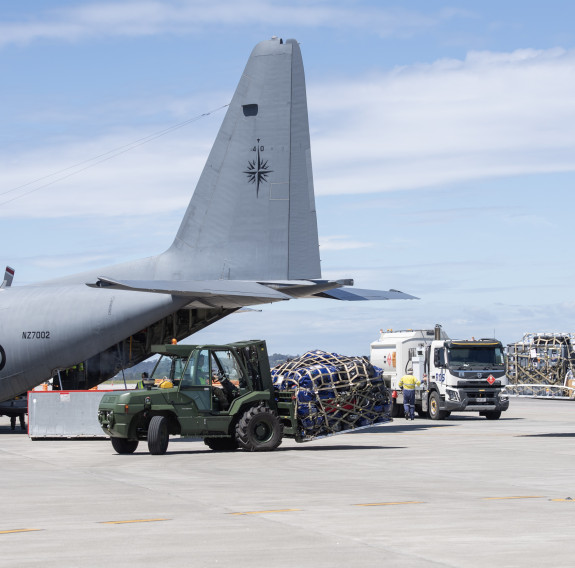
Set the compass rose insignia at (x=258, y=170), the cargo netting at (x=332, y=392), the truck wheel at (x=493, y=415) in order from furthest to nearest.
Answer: the truck wheel at (x=493, y=415), the compass rose insignia at (x=258, y=170), the cargo netting at (x=332, y=392)

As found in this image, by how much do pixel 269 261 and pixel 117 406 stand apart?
7.51 meters

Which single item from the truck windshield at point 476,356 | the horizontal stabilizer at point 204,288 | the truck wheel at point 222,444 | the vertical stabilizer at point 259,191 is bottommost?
the truck wheel at point 222,444

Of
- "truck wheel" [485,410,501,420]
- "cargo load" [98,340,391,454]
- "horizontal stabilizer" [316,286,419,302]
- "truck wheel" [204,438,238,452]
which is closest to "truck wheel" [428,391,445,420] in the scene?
"truck wheel" [485,410,501,420]

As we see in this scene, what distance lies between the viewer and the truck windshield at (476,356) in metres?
35.2

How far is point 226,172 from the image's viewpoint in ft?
91.6

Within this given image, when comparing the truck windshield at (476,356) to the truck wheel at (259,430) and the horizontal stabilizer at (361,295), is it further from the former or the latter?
the truck wheel at (259,430)

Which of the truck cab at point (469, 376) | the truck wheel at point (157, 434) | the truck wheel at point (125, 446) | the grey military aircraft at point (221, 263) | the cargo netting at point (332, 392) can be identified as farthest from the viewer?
the truck cab at point (469, 376)

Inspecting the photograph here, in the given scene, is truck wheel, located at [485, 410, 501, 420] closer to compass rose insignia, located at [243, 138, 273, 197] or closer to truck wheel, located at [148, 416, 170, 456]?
compass rose insignia, located at [243, 138, 273, 197]

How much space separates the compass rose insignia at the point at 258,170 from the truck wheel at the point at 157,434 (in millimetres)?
8624

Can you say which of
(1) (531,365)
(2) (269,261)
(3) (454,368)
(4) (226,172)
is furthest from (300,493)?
(1) (531,365)

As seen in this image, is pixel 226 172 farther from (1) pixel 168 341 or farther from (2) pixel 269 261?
(1) pixel 168 341

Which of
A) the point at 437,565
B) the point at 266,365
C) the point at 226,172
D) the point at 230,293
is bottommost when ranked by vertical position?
the point at 437,565

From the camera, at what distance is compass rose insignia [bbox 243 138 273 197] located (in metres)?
27.4

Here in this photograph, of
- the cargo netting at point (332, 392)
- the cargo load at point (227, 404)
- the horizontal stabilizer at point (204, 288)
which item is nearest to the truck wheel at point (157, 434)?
the cargo load at point (227, 404)
